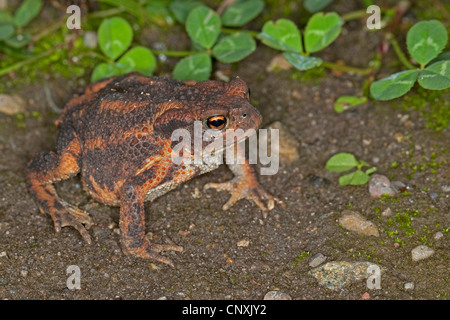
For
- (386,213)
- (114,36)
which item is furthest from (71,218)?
(386,213)

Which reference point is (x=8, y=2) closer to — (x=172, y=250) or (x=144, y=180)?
(x=144, y=180)

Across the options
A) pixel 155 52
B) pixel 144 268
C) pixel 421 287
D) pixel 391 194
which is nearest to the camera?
pixel 421 287

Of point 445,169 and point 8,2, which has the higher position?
point 8,2

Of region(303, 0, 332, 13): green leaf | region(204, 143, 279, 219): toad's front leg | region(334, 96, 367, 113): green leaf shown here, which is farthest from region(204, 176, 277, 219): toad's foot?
region(303, 0, 332, 13): green leaf

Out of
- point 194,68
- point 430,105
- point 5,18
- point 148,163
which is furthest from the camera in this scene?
point 5,18

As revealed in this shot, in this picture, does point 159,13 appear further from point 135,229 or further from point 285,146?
point 135,229

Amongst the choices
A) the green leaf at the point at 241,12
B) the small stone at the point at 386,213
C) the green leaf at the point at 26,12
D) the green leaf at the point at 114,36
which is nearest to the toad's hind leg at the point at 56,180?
the green leaf at the point at 114,36

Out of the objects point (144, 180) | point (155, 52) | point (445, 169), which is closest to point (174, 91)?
point (144, 180)
